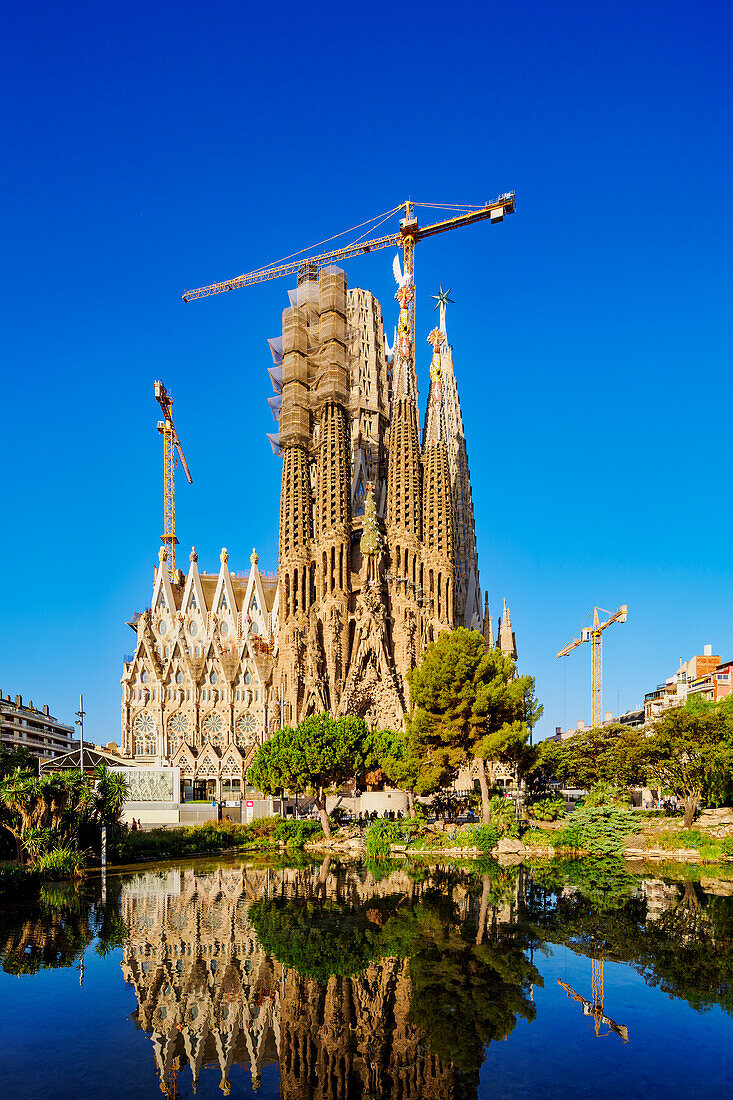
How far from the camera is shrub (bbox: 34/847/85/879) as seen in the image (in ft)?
96.7

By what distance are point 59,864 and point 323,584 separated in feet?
151

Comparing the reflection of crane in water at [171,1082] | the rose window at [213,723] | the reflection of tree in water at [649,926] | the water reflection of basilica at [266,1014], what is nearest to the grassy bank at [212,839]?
the water reflection of basilica at [266,1014]

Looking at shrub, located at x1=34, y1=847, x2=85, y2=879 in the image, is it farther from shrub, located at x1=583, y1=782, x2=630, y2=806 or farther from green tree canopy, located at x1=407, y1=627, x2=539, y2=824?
shrub, located at x1=583, y1=782, x2=630, y2=806

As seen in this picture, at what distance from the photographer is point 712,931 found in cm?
2094

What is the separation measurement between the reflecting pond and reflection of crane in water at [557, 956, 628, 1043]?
0.05 meters

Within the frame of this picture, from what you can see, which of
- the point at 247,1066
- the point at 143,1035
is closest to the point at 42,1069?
the point at 143,1035

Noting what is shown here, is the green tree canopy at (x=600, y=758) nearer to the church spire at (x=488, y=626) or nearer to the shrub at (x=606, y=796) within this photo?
the shrub at (x=606, y=796)

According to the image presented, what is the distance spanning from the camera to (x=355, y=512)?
8194cm

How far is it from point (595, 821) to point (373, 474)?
50.8 meters

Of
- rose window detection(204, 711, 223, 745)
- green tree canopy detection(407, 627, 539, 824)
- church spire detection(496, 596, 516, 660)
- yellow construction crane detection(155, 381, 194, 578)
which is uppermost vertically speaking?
yellow construction crane detection(155, 381, 194, 578)

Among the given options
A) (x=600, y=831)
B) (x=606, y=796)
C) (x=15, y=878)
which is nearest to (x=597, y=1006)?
(x=15, y=878)

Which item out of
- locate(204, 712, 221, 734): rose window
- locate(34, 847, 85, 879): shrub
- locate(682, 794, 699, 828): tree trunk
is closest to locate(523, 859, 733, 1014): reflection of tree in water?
locate(682, 794, 699, 828): tree trunk

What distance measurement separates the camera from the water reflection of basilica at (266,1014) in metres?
11.8

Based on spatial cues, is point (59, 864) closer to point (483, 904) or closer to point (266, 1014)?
point (483, 904)
